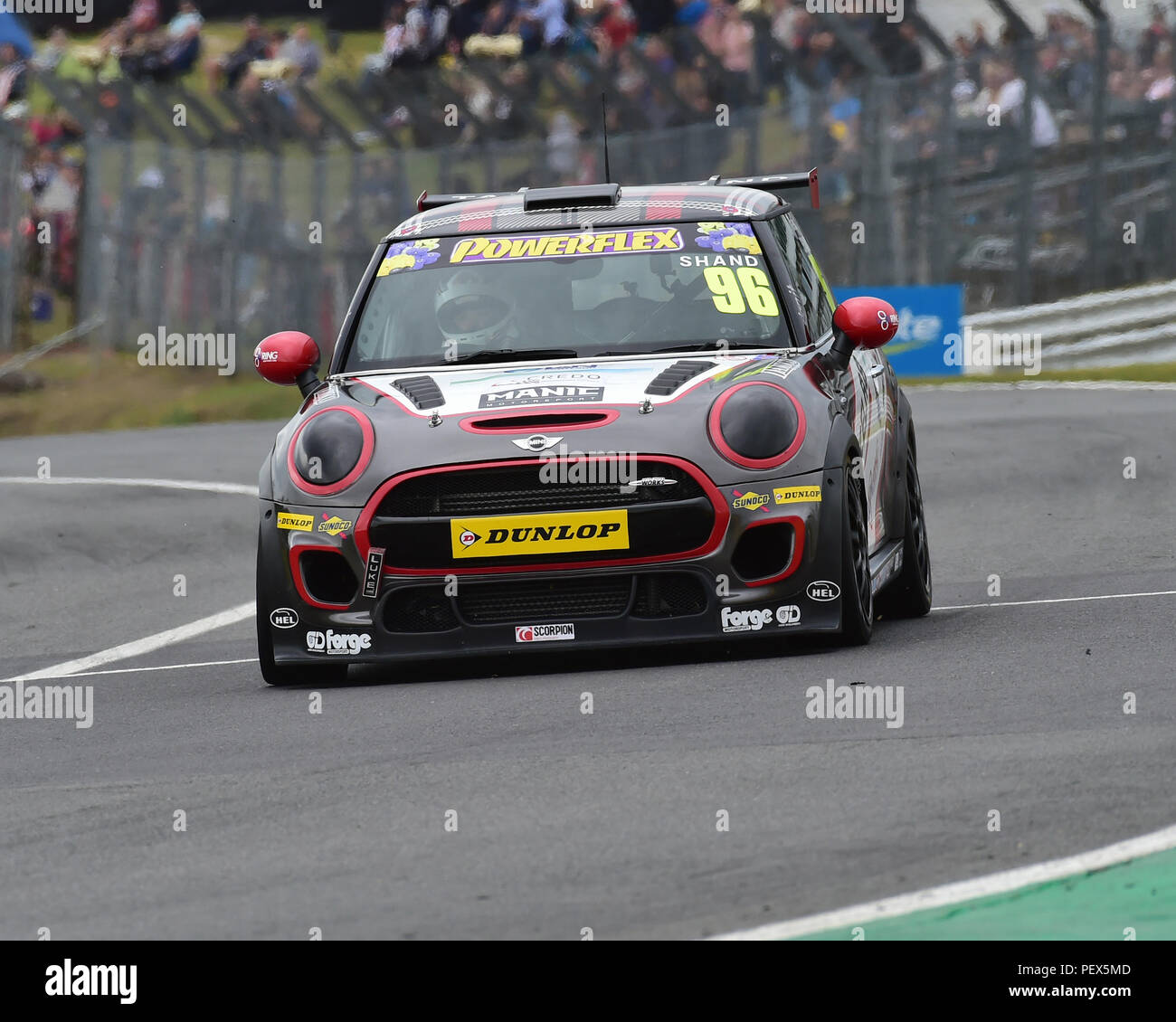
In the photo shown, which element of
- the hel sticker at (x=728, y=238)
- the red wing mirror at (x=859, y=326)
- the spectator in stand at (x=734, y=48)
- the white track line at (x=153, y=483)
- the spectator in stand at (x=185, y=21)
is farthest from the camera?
the spectator in stand at (x=185, y=21)

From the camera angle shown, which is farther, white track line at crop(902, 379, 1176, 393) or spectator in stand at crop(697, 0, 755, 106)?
spectator in stand at crop(697, 0, 755, 106)

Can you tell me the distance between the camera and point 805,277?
30.2ft

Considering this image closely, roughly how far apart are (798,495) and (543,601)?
2.94 feet

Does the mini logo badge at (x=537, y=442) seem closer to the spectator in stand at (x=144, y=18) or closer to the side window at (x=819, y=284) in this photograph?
the side window at (x=819, y=284)

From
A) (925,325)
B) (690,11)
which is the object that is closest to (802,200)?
(690,11)

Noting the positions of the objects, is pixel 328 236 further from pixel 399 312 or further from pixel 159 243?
pixel 399 312

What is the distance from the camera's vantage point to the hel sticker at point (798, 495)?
7695 mm

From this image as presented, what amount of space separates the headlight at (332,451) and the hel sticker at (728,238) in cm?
165

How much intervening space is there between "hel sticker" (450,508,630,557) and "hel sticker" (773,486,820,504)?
505mm

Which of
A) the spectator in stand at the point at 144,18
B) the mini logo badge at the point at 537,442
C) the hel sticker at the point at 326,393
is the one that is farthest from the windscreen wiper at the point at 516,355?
the spectator in stand at the point at 144,18

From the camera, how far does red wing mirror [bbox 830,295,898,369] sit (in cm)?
843

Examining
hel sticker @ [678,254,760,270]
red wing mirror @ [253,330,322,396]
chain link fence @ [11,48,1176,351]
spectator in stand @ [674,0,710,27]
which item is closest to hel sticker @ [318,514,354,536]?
red wing mirror @ [253,330,322,396]

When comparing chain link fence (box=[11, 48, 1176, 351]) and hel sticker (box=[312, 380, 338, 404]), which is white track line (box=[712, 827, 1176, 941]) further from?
chain link fence (box=[11, 48, 1176, 351])
